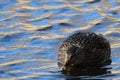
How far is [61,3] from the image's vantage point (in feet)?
55.9

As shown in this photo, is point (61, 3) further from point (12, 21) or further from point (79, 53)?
point (79, 53)

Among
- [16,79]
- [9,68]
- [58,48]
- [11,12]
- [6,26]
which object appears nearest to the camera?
[16,79]

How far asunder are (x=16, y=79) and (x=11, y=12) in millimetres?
4985

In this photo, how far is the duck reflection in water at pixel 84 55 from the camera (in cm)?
1236

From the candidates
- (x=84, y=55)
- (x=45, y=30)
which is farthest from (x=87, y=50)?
(x=45, y=30)

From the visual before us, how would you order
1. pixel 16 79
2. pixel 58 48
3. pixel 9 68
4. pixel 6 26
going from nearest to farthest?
pixel 16 79 → pixel 9 68 → pixel 58 48 → pixel 6 26

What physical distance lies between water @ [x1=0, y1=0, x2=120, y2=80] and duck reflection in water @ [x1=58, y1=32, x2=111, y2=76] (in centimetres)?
19

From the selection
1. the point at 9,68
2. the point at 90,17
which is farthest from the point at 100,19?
the point at 9,68

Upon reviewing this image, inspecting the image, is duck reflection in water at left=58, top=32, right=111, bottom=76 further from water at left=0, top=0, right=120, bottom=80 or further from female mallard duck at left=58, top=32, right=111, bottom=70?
water at left=0, top=0, right=120, bottom=80

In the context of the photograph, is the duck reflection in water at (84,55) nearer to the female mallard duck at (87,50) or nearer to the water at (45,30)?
the female mallard duck at (87,50)

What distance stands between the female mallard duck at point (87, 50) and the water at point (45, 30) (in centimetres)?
22

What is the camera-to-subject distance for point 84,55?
1299 centimetres

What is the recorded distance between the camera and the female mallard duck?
41.5 feet

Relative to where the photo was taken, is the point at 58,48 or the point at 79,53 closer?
the point at 79,53
